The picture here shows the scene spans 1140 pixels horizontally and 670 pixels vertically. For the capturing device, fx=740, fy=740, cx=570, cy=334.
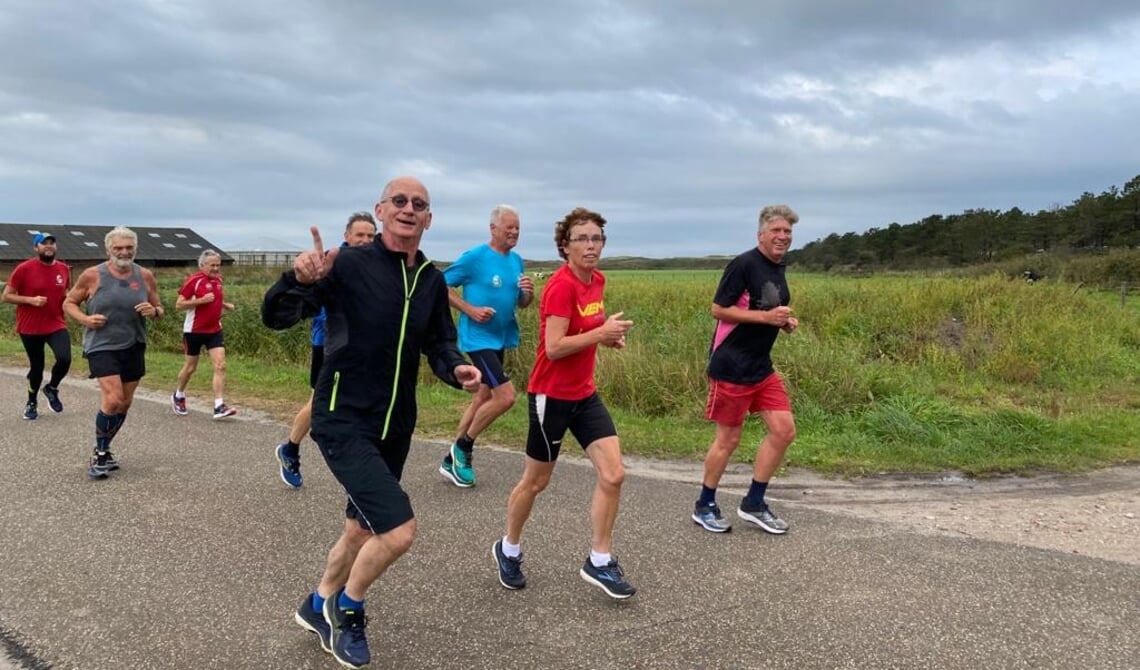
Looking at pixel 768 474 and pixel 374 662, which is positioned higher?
pixel 768 474

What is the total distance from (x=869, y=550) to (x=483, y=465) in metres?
3.26

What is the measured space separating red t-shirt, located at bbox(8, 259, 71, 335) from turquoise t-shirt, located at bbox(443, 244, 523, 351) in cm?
540

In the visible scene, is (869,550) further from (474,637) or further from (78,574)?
(78,574)

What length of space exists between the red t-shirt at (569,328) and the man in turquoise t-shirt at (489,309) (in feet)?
5.64

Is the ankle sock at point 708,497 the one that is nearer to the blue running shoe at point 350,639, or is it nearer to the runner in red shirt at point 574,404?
the runner in red shirt at point 574,404

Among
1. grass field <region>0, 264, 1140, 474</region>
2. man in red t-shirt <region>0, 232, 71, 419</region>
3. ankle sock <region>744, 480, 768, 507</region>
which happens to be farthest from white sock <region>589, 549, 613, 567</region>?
man in red t-shirt <region>0, 232, 71, 419</region>

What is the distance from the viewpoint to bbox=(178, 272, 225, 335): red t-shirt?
845cm

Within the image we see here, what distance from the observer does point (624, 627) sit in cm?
352

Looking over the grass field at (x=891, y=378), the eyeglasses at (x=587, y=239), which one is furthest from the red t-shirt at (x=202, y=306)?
the eyeglasses at (x=587, y=239)

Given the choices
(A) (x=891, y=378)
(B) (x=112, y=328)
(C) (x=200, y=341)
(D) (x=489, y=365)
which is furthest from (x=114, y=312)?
(A) (x=891, y=378)

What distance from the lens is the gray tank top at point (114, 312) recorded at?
6.07 meters

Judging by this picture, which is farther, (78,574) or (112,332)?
(112,332)

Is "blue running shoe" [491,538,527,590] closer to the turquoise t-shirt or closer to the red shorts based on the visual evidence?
the red shorts

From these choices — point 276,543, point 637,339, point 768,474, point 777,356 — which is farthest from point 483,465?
point 637,339
